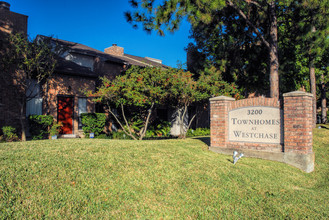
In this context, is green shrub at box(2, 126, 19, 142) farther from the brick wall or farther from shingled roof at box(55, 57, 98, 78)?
the brick wall

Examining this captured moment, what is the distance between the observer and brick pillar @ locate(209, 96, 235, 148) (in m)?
8.37

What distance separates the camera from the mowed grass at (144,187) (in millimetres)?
3854

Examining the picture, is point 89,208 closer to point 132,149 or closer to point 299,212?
point 132,149

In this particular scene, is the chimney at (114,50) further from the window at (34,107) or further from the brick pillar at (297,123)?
the brick pillar at (297,123)

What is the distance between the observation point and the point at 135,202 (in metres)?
4.21

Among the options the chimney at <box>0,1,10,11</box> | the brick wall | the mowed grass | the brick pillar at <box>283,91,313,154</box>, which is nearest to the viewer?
the mowed grass

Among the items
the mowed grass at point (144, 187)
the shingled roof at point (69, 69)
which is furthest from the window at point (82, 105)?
the mowed grass at point (144, 187)

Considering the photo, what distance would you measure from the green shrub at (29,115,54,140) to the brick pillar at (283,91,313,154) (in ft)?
34.7

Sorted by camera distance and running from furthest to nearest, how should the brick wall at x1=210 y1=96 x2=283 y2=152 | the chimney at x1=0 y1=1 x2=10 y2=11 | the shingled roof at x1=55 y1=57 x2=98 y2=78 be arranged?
the shingled roof at x1=55 y1=57 x2=98 y2=78 → the chimney at x1=0 y1=1 x2=10 y2=11 → the brick wall at x1=210 y1=96 x2=283 y2=152

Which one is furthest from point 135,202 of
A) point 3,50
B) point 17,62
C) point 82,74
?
point 82,74

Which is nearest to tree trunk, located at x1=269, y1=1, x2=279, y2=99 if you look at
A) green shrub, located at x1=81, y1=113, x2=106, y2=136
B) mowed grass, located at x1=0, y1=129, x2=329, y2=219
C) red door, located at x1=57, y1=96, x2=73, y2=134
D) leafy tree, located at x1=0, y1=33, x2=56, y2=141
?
mowed grass, located at x1=0, y1=129, x2=329, y2=219

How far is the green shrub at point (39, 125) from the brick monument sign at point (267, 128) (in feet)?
27.4

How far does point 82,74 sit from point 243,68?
35.9 ft

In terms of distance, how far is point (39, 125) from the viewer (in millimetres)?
12383
